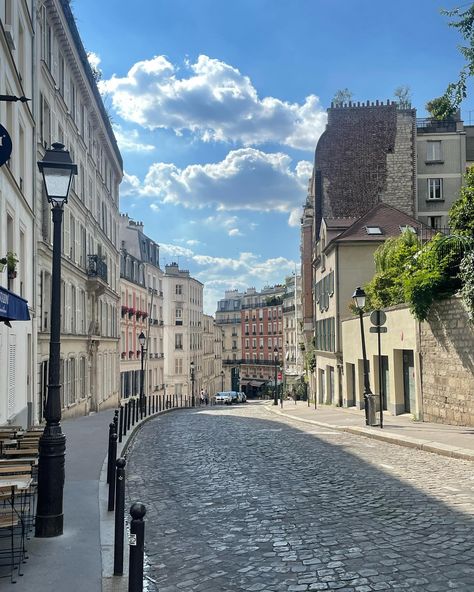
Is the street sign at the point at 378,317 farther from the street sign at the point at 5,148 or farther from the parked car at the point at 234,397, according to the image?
the parked car at the point at 234,397

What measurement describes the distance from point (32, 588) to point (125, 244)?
163 ft

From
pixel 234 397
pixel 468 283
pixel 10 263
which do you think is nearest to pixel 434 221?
pixel 468 283

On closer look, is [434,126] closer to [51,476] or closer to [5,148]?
[5,148]

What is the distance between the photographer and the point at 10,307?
8.34 m

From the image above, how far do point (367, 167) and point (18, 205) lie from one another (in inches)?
1259

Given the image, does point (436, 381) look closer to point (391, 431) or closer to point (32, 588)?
point (391, 431)

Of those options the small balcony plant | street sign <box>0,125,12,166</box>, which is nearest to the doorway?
the small balcony plant

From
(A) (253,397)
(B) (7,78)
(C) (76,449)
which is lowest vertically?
(A) (253,397)

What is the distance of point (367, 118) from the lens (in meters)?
44.1

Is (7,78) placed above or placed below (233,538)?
above

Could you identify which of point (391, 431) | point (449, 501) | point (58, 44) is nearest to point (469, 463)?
point (449, 501)

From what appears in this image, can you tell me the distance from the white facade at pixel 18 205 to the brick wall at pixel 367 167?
92.1 feet

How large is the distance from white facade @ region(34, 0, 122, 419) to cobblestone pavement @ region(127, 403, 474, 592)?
33.3ft

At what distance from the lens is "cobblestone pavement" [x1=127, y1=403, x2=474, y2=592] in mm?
5938
